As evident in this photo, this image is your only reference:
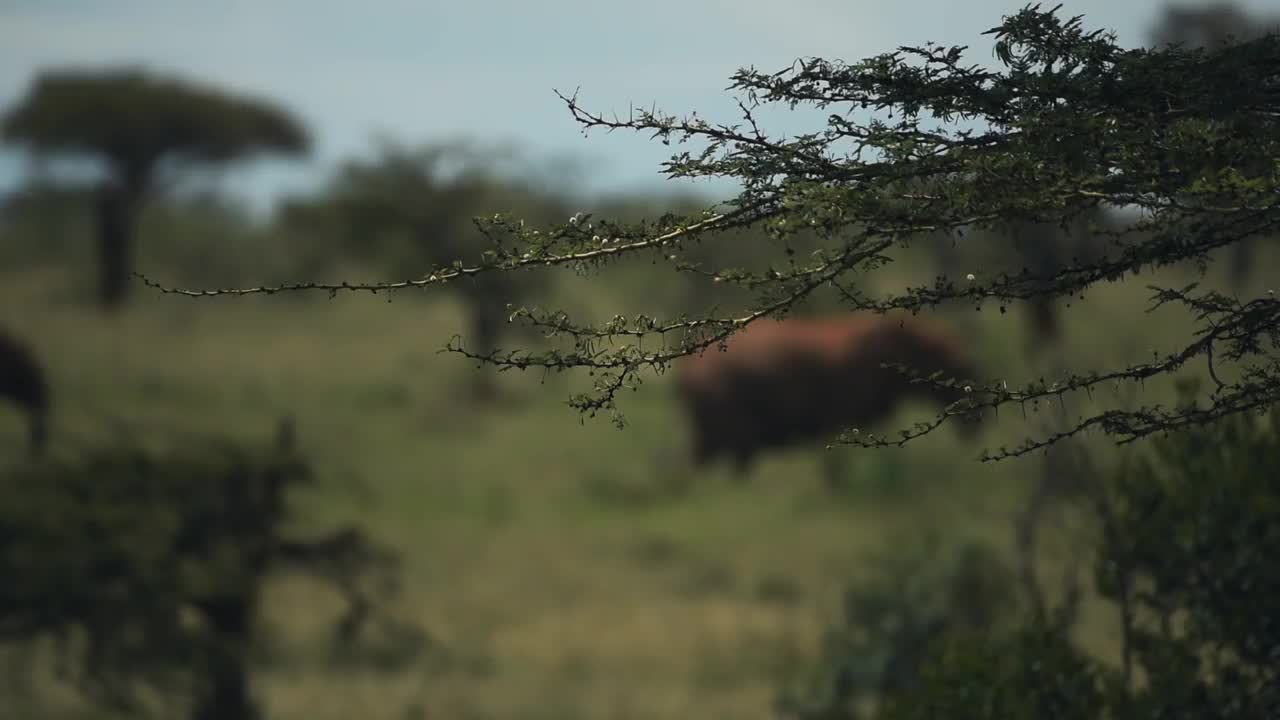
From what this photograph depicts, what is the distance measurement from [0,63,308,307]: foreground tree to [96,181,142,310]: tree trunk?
0.03m

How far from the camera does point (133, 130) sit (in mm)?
34250

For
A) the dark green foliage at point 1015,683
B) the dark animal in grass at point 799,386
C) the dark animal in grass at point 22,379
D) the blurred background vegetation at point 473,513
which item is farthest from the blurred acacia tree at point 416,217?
the dark green foliage at point 1015,683

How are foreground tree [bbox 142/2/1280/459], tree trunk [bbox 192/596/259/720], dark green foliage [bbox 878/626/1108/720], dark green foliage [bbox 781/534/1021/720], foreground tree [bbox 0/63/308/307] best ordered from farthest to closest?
foreground tree [bbox 0/63/308/307] < dark green foliage [bbox 781/534/1021/720] < tree trunk [bbox 192/596/259/720] < dark green foliage [bbox 878/626/1108/720] < foreground tree [bbox 142/2/1280/459]

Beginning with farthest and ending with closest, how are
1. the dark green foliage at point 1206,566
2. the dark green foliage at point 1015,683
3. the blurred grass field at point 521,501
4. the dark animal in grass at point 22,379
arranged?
1. the blurred grass field at point 521,501
2. the dark animal in grass at point 22,379
3. the dark green foliage at point 1015,683
4. the dark green foliage at point 1206,566

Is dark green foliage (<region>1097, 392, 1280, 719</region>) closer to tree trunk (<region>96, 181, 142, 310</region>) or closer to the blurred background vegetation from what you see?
the blurred background vegetation

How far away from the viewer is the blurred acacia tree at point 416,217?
28.3m

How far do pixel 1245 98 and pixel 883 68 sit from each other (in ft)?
2.69

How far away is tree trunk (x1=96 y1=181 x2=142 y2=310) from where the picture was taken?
3012cm

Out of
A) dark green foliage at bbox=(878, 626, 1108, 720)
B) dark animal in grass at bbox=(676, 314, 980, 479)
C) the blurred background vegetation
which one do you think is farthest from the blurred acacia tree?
dark green foliage at bbox=(878, 626, 1108, 720)

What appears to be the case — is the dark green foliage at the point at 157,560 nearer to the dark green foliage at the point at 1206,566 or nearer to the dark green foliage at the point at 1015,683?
the dark green foliage at the point at 1015,683

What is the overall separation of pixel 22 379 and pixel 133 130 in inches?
899

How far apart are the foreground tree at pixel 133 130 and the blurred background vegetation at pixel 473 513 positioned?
8 cm

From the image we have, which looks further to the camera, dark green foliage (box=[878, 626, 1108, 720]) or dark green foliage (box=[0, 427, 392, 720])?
dark green foliage (box=[0, 427, 392, 720])

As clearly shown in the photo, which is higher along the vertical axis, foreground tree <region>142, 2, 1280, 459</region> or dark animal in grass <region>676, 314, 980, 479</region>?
dark animal in grass <region>676, 314, 980, 479</region>
